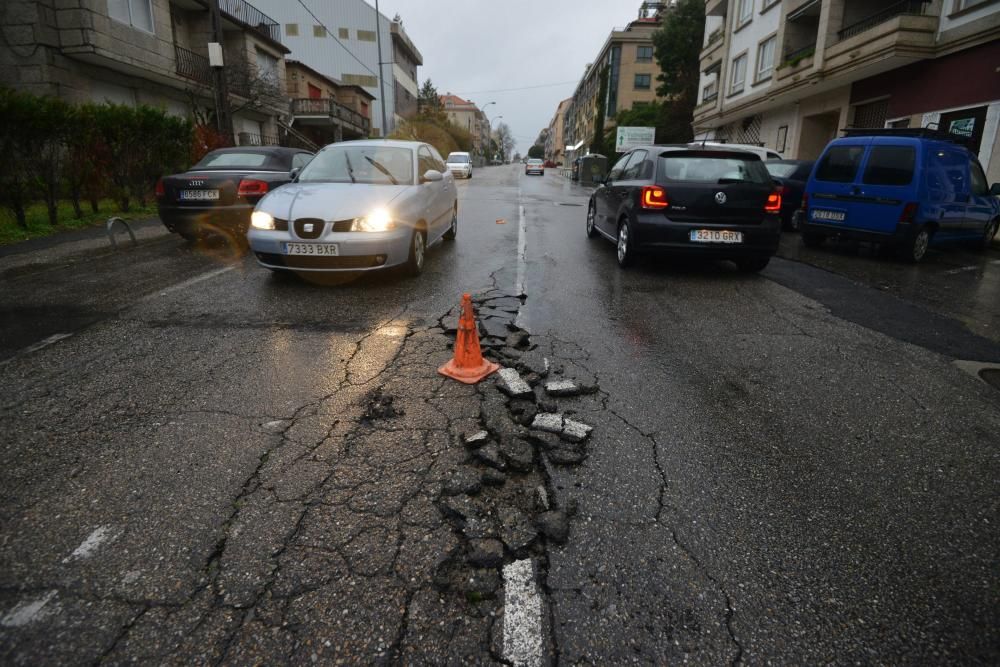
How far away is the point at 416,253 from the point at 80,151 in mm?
8349

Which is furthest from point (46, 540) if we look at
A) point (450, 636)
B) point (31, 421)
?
point (450, 636)

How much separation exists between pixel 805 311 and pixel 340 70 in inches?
2219

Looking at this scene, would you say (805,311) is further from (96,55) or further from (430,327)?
(96,55)

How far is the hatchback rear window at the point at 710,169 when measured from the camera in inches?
273

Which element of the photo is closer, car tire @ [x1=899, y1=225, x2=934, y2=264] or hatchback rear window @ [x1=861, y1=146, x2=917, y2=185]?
hatchback rear window @ [x1=861, y1=146, x2=917, y2=185]

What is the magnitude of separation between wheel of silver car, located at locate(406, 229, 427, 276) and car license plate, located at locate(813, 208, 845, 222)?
7118 millimetres

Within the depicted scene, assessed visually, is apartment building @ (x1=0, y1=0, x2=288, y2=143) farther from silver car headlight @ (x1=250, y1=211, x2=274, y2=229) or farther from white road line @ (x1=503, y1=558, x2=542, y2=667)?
white road line @ (x1=503, y1=558, x2=542, y2=667)

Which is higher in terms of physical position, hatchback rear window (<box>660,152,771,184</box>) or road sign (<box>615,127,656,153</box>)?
road sign (<box>615,127,656,153</box>)

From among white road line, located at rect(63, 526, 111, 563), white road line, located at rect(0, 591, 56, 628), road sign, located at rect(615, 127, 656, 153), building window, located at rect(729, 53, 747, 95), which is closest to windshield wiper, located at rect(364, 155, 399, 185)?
white road line, located at rect(63, 526, 111, 563)

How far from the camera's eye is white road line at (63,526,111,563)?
2117 millimetres

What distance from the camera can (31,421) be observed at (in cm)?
317

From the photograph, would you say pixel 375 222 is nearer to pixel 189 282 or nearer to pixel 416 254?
pixel 416 254

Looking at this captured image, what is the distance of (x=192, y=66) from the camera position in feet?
76.8

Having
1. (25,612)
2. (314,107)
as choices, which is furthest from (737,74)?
(25,612)
